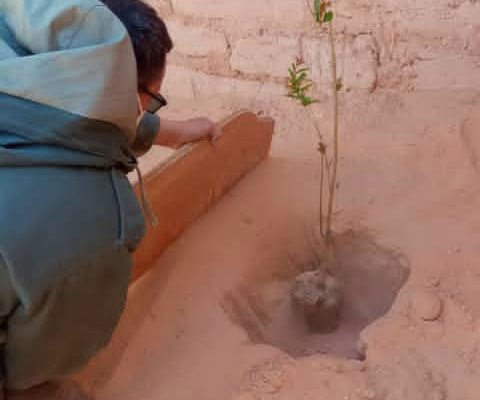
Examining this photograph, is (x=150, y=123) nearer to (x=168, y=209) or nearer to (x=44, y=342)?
(x=168, y=209)

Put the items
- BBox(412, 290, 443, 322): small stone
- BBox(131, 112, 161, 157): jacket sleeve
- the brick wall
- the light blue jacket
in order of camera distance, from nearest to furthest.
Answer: the light blue jacket
BBox(412, 290, 443, 322): small stone
BBox(131, 112, 161, 157): jacket sleeve
the brick wall

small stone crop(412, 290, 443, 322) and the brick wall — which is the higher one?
the brick wall

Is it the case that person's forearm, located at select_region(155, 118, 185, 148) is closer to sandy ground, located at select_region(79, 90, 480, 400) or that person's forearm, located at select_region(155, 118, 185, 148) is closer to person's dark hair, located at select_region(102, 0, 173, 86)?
sandy ground, located at select_region(79, 90, 480, 400)

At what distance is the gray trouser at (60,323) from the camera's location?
1.30m

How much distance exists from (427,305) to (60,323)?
33.6 inches

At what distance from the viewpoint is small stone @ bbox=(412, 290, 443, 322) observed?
1574 millimetres

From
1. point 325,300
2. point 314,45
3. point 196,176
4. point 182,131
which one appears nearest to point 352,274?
point 325,300

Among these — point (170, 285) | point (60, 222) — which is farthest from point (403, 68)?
point (60, 222)

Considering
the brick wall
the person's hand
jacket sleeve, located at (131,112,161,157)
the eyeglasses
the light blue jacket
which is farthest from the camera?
the brick wall

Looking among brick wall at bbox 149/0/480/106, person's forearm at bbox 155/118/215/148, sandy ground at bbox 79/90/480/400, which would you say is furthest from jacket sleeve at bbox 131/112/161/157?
brick wall at bbox 149/0/480/106

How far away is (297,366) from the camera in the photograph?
151cm

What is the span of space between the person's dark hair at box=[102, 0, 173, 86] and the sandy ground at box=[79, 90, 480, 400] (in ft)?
2.14

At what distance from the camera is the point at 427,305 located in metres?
1.59

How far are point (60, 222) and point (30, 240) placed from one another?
64 millimetres
